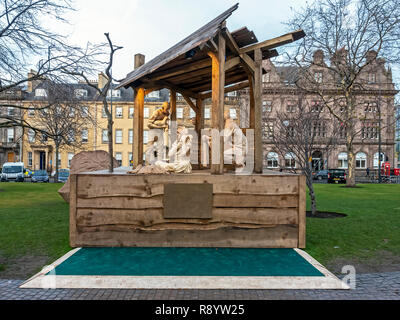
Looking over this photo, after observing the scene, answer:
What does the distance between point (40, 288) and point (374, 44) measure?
2608 cm

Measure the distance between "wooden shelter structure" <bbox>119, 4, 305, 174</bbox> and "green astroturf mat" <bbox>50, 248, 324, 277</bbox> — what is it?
174 cm

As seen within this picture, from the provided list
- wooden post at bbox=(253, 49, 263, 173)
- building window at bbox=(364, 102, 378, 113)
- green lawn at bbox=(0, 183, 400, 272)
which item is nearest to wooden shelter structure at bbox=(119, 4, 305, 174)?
wooden post at bbox=(253, 49, 263, 173)

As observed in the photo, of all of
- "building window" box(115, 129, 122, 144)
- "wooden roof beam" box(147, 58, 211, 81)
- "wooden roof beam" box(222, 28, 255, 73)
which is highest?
"building window" box(115, 129, 122, 144)

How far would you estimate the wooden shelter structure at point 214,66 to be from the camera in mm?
5895

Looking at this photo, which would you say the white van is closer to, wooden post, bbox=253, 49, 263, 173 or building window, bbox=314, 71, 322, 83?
building window, bbox=314, 71, 322, 83

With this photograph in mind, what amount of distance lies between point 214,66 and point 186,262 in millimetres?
3955

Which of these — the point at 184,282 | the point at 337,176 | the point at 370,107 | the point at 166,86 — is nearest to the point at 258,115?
the point at 166,86

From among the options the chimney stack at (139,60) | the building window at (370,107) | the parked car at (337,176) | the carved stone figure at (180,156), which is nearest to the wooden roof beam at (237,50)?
the carved stone figure at (180,156)

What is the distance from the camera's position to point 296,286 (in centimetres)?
385

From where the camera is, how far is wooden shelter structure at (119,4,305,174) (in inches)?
232

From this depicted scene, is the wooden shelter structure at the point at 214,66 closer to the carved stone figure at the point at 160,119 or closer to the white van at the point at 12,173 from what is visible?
the carved stone figure at the point at 160,119

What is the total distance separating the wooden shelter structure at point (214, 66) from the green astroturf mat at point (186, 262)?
1.74 m

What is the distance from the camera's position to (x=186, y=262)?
476 centimetres
